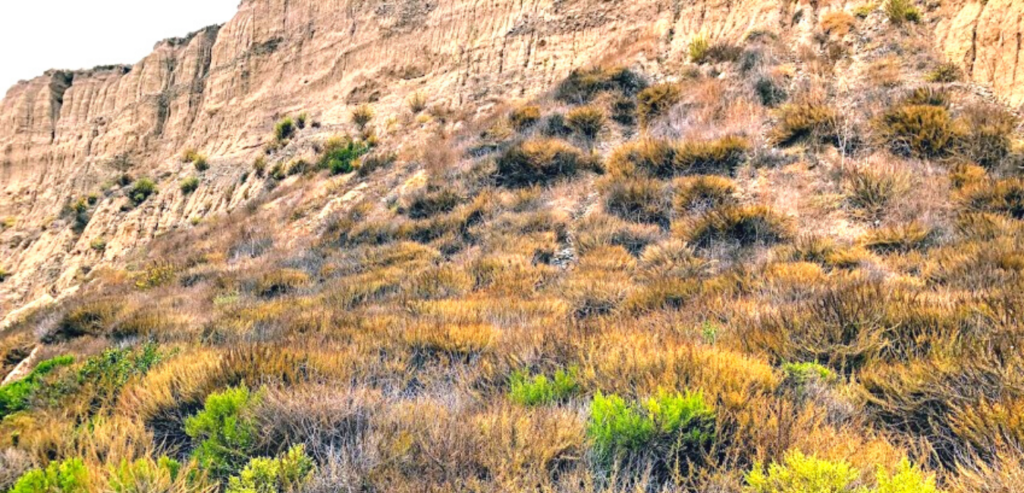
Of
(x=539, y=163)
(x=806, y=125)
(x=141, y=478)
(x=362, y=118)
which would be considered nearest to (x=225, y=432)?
(x=141, y=478)

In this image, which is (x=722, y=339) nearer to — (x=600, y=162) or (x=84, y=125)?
(x=600, y=162)

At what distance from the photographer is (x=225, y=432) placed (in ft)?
8.77

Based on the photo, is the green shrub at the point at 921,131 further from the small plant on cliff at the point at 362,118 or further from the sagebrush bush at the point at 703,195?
the small plant on cliff at the point at 362,118

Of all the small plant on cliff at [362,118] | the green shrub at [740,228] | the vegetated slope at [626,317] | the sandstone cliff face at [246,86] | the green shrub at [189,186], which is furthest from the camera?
the green shrub at [189,186]

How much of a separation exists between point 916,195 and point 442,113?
13.7 m

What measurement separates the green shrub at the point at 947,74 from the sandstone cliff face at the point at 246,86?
4142 millimetres

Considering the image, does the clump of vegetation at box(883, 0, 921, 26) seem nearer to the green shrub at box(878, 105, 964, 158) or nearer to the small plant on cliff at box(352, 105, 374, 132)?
the green shrub at box(878, 105, 964, 158)

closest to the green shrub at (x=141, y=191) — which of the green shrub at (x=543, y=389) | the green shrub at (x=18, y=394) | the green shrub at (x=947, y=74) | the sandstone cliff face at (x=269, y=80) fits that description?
the sandstone cliff face at (x=269, y=80)

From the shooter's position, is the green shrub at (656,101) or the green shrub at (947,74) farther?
the green shrub at (656,101)

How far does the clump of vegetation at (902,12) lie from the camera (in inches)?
384

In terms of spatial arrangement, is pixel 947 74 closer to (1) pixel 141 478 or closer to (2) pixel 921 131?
(2) pixel 921 131

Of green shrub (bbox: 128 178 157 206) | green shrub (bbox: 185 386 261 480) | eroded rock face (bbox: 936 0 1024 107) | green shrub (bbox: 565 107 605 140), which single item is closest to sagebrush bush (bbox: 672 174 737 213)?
green shrub (bbox: 565 107 605 140)

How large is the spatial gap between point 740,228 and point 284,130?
20410 millimetres

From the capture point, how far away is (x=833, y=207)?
6887mm
